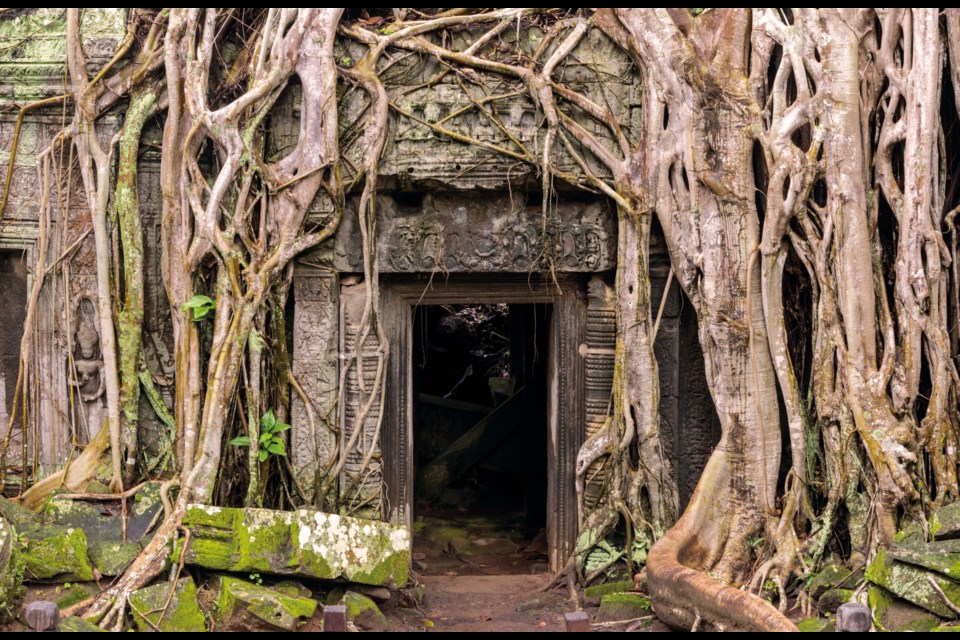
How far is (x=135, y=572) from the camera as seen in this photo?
16.7 ft

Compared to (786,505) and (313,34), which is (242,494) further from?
(786,505)

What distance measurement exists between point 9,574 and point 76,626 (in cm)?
40

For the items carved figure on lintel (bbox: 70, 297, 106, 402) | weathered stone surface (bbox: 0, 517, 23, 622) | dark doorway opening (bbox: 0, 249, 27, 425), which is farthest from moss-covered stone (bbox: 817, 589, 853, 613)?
dark doorway opening (bbox: 0, 249, 27, 425)

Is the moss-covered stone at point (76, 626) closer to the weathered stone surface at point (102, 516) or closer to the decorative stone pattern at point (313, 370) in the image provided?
the weathered stone surface at point (102, 516)

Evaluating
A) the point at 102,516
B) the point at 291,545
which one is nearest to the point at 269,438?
the point at 291,545

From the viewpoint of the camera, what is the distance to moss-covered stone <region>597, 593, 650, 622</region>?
5402 millimetres

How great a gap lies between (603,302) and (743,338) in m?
0.77

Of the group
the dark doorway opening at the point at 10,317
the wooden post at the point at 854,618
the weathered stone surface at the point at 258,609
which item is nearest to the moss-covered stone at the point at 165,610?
the weathered stone surface at the point at 258,609

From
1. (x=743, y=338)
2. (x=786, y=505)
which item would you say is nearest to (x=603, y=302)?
(x=743, y=338)

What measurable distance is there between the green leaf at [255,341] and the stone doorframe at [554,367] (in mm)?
677

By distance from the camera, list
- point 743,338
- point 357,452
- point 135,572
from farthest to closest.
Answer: point 357,452 < point 743,338 < point 135,572

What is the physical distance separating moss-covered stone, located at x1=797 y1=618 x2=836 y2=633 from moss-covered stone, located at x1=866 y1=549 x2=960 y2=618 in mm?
263

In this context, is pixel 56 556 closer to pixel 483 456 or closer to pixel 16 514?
pixel 16 514

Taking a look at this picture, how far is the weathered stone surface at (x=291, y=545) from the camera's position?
16.9 feet
